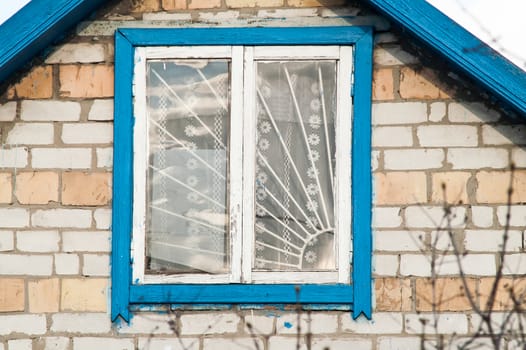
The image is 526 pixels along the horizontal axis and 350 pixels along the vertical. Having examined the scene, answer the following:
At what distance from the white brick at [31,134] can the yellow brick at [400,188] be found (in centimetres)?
188

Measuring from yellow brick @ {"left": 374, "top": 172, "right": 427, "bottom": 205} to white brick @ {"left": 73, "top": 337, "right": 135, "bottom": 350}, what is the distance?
1.61 metres

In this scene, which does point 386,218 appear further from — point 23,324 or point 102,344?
point 23,324

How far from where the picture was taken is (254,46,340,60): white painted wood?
17.2ft

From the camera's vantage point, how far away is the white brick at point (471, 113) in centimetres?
518

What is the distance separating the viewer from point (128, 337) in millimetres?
5211

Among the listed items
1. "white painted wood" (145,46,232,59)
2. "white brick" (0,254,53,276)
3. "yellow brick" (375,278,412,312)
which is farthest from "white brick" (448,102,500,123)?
"white brick" (0,254,53,276)

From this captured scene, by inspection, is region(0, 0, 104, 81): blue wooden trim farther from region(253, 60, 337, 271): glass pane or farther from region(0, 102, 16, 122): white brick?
region(253, 60, 337, 271): glass pane

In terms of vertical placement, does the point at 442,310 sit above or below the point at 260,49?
below

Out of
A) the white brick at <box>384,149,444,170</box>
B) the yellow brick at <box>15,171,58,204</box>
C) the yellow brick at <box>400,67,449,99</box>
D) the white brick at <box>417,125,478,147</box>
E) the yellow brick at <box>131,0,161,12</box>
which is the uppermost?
the yellow brick at <box>131,0,161,12</box>

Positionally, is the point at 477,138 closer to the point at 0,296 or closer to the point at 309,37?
the point at 309,37

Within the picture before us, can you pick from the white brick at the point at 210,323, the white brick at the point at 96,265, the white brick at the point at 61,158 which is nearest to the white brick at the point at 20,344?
the white brick at the point at 96,265

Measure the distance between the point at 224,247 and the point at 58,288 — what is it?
97 centimetres

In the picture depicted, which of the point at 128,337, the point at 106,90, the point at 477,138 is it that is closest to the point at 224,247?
the point at 128,337

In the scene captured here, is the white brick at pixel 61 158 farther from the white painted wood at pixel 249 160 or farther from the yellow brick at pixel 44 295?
the white painted wood at pixel 249 160
